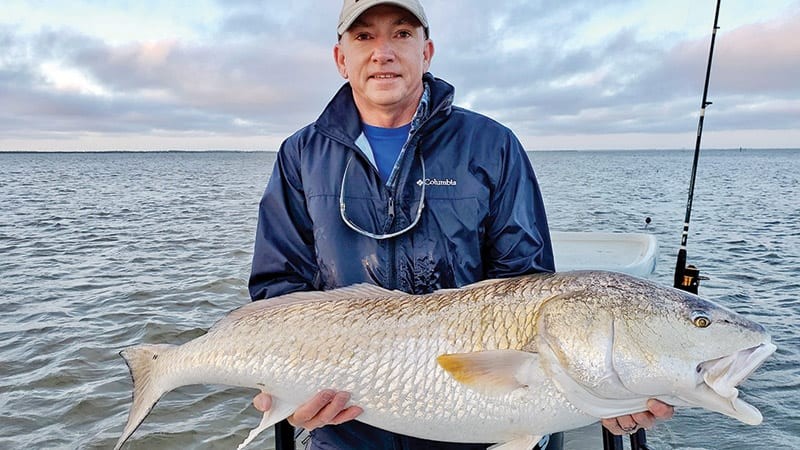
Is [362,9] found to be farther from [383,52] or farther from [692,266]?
[692,266]

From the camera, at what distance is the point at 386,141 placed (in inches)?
130

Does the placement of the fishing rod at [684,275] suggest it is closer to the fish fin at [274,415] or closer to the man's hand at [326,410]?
the man's hand at [326,410]

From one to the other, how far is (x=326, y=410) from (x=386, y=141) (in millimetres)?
1389

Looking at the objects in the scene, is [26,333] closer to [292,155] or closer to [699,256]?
[292,155]

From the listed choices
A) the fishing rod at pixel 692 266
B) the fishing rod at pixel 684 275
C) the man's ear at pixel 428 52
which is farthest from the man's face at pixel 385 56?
the fishing rod at pixel 692 266

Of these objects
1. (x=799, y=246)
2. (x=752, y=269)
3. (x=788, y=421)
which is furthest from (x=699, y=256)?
(x=788, y=421)

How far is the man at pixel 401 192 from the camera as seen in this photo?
10.1 feet

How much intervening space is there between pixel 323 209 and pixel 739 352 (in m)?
1.96

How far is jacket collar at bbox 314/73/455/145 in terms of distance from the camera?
316 centimetres

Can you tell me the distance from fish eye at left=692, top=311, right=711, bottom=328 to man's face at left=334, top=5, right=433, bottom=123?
5.48 ft

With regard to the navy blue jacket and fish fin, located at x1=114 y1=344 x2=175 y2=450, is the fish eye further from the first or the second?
fish fin, located at x1=114 y1=344 x2=175 y2=450

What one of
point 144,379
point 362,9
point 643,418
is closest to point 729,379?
point 643,418

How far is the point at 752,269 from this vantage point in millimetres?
14164

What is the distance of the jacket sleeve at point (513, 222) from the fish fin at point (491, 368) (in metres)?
0.66
